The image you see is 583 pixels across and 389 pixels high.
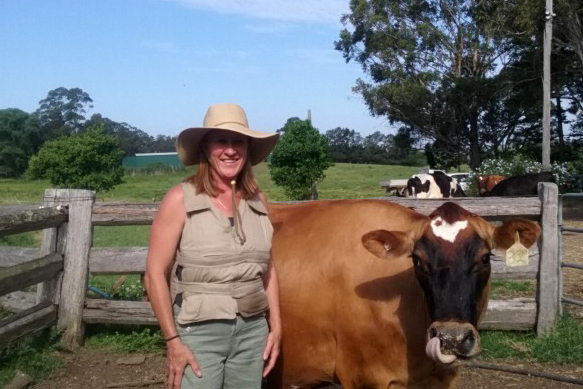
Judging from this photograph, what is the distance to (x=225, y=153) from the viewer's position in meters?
3.26

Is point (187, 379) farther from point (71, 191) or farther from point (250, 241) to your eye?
point (71, 191)

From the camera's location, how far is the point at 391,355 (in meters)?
3.83

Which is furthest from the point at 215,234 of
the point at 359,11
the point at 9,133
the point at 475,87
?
the point at 9,133

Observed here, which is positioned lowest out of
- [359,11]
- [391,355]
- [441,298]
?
[391,355]

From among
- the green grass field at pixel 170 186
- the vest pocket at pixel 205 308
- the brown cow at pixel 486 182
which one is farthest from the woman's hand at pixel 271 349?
the green grass field at pixel 170 186

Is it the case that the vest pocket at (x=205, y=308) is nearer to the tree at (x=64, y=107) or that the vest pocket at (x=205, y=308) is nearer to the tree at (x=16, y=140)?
the tree at (x=16, y=140)

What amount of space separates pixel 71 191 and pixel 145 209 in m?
0.77

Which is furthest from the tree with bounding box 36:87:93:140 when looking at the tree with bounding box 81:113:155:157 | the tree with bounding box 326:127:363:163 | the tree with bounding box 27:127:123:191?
the tree with bounding box 27:127:123:191

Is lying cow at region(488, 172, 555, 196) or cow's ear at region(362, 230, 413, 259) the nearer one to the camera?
cow's ear at region(362, 230, 413, 259)

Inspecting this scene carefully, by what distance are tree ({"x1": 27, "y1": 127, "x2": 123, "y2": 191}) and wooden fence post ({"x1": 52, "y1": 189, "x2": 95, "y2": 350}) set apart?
30.6 m

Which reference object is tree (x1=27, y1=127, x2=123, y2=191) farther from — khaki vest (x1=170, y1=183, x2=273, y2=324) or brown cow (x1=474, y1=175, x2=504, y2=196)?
khaki vest (x1=170, y1=183, x2=273, y2=324)

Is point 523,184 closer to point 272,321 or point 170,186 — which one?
point 272,321

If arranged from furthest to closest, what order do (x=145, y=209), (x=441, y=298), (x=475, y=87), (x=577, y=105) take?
(x=577, y=105), (x=475, y=87), (x=145, y=209), (x=441, y=298)

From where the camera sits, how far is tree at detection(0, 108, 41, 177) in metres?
71.6
